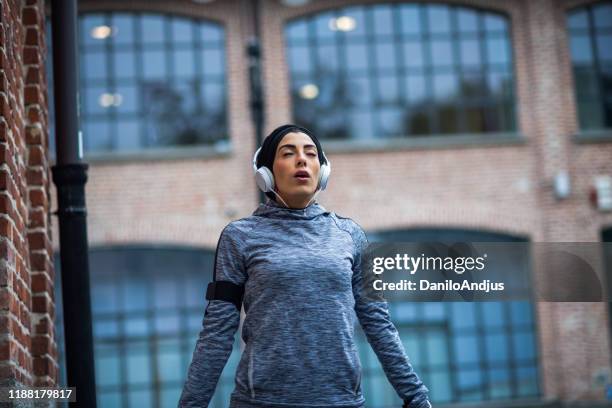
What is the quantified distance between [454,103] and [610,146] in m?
2.83

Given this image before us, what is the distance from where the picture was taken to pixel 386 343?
4059 mm

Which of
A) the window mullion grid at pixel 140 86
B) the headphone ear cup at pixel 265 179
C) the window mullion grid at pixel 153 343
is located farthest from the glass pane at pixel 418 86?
the headphone ear cup at pixel 265 179

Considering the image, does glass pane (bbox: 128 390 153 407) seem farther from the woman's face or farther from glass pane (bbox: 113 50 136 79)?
the woman's face

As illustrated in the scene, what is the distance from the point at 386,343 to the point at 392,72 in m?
16.0

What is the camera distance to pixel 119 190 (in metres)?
19.1

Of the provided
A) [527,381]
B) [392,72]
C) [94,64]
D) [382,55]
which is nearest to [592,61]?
[392,72]

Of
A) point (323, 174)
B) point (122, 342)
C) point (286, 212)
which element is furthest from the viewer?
point (122, 342)

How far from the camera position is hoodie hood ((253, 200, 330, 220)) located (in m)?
4.02

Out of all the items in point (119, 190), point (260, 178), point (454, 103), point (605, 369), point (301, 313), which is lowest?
point (605, 369)

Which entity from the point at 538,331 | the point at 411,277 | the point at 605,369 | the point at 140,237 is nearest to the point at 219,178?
the point at 140,237

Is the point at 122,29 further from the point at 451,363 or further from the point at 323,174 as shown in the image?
the point at 323,174

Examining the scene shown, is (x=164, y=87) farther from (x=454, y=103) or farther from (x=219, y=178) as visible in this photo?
(x=454, y=103)

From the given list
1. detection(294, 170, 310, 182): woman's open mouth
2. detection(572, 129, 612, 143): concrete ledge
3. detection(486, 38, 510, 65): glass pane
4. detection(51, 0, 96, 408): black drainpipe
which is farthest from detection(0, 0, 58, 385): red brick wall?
detection(572, 129, 612, 143): concrete ledge

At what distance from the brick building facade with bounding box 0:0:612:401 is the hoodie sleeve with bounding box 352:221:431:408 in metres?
14.9
